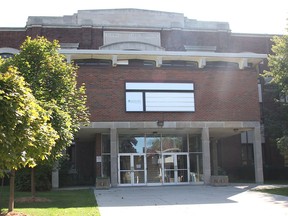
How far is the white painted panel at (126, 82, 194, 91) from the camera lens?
26328mm

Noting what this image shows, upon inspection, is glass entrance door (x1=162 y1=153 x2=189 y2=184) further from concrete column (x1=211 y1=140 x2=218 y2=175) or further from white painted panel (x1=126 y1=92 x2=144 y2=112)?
concrete column (x1=211 y1=140 x2=218 y2=175)

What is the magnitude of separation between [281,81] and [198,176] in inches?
343

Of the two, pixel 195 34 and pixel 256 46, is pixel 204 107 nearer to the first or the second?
pixel 195 34

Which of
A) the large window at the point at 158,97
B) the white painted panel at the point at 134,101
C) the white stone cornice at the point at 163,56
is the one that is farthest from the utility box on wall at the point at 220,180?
the white stone cornice at the point at 163,56

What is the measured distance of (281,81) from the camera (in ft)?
76.6

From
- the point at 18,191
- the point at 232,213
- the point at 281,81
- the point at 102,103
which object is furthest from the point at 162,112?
the point at 232,213

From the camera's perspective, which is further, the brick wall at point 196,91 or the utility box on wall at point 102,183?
the brick wall at point 196,91

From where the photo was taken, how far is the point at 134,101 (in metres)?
26.2

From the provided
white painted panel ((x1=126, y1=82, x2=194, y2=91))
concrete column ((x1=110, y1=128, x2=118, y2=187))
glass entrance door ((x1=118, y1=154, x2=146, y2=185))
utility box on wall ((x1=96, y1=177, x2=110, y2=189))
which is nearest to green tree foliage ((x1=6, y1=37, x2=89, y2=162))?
utility box on wall ((x1=96, y1=177, x2=110, y2=189))

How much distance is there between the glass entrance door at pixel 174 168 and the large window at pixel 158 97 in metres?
3.54

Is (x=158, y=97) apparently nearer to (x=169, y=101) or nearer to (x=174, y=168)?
(x=169, y=101)

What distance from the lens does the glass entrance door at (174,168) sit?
27672 millimetres

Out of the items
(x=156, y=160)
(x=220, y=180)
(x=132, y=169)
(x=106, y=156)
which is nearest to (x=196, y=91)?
(x=156, y=160)

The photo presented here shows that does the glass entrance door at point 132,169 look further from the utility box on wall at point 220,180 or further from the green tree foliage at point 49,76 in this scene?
the green tree foliage at point 49,76
